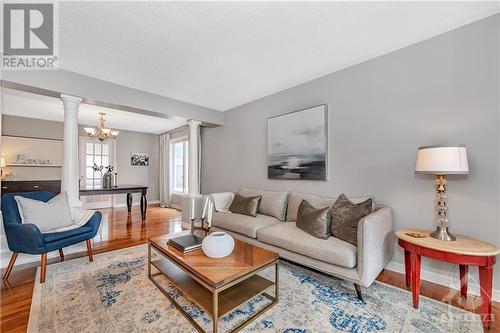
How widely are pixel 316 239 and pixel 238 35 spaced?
7.22ft

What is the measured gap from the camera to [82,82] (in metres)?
2.92

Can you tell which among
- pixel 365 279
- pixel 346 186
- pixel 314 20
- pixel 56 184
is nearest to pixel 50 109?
pixel 56 184

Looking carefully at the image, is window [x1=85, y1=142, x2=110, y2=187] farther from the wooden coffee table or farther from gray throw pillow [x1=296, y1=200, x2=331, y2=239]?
gray throw pillow [x1=296, y1=200, x2=331, y2=239]

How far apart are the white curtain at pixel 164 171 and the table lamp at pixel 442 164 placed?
6.30 m

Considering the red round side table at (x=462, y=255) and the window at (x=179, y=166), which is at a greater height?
the window at (x=179, y=166)

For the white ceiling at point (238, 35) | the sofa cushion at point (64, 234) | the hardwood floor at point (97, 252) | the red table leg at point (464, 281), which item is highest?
the white ceiling at point (238, 35)

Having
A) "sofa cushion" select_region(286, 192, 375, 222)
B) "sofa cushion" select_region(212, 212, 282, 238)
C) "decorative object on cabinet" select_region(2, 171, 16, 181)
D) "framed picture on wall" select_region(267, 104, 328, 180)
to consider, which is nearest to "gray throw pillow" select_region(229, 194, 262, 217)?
"sofa cushion" select_region(212, 212, 282, 238)

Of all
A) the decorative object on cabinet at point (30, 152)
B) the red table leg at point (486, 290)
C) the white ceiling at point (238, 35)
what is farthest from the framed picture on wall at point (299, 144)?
the decorative object on cabinet at point (30, 152)

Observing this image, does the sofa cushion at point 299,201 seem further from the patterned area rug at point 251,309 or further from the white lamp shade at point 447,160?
the white lamp shade at point 447,160

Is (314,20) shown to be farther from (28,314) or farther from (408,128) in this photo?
(28,314)

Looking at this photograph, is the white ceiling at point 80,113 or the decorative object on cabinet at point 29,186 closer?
the white ceiling at point 80,113

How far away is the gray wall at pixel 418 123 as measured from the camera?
74.2 inches

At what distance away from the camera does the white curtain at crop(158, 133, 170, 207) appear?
6.62 meters

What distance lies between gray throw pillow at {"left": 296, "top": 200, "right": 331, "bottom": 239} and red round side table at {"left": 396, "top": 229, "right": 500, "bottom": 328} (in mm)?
646
